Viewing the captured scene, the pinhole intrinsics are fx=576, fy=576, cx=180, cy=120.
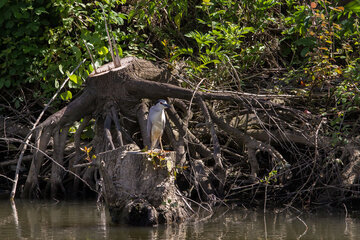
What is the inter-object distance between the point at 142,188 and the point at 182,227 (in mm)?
572

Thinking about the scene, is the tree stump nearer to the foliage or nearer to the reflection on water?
the reflection on water

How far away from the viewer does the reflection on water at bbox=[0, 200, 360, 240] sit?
550 cm

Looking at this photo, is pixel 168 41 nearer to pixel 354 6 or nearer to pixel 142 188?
pixel 354 6

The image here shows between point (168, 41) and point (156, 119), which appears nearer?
point (156, 119)

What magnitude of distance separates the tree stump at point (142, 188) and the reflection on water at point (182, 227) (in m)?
0.15

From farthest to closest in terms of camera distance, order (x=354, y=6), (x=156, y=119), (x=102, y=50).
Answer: (x=102, y=50) → (x=156, y=119) → (x=354, y=6)

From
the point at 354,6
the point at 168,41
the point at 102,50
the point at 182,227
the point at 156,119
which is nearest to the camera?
the point at 182,227

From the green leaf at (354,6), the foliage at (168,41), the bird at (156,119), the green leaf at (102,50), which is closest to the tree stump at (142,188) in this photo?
the bird at (156,119)

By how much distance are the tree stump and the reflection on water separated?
5.8 inches

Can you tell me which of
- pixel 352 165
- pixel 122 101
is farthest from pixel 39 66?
pixel 352 165

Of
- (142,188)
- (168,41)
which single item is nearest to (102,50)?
(168,41)

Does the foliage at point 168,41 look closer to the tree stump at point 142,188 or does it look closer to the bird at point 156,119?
the bird at point 156,119

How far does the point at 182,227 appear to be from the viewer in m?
5.87

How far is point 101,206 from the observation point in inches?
293
